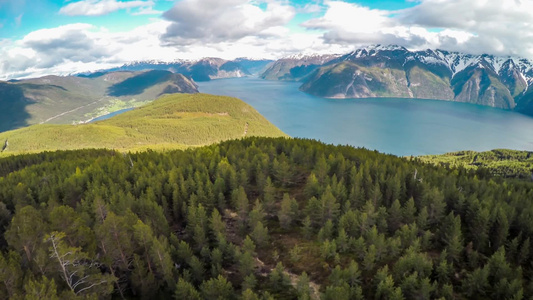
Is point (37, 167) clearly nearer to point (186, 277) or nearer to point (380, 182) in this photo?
point (186, 277)

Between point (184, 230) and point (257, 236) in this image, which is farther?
point (184, 230)

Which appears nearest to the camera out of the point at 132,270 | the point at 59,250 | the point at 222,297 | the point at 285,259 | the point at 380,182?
the point at 59,250

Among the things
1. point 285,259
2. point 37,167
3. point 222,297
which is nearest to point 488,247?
point 285,259

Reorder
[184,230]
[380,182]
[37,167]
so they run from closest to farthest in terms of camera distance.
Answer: [184,230]
[380,182]
[37,167]

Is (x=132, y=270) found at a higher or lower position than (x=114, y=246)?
lower

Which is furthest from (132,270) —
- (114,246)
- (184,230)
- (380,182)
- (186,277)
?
(380,182)

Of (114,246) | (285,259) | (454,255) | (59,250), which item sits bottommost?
(285,259)

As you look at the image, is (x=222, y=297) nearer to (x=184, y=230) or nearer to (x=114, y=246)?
(x=114, y=246)
